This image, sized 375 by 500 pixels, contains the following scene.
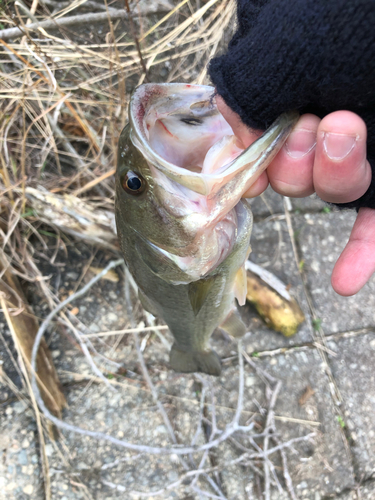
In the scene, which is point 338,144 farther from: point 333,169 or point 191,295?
point 191,295

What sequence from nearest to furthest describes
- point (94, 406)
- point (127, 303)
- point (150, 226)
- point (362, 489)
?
point (150, 226)
point (362, 489)
point (94, 406)
point (127, 303)

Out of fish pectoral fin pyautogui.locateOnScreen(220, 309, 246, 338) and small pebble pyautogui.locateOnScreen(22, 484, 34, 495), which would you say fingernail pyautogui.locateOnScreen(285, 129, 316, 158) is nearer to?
fish pectoral fin pyautogui.locateOnScreen(220, 309, 246, 338)

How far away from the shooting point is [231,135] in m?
1.12

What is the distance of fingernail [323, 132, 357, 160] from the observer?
822 mm

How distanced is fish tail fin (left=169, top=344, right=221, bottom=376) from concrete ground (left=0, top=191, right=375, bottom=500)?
0.33 m

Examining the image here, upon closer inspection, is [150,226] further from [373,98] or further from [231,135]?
[373,98]

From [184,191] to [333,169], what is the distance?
1.46 ft

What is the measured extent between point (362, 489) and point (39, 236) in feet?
8.70

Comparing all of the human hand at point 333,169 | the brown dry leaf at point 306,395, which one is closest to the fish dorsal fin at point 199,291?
the human hand at point 333,169

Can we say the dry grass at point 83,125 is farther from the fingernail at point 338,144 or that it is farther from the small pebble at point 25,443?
the fingernail at point 338,144

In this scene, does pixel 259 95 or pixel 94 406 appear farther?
pixel 94 406

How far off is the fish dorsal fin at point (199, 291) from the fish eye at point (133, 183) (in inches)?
17.3

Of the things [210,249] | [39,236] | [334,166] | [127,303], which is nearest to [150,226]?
[210,249]

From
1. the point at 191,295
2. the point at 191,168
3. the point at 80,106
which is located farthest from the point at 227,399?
the point at 80,106
